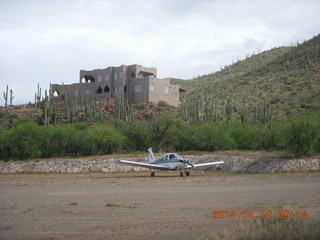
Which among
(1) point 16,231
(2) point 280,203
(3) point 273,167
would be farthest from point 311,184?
(1) point 16,231

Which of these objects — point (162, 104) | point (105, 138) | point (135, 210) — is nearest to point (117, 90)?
point (162, 104)

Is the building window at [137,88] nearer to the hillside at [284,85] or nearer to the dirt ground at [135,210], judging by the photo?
the hillside at [284,85]

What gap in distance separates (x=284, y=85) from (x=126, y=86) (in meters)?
29.3

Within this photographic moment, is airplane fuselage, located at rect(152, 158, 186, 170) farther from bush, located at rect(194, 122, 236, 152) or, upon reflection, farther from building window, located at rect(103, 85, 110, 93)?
building window, located at rect(103, 85, 110, 93)

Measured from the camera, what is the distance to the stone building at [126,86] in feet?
250

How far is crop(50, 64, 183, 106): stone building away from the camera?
2997 inches

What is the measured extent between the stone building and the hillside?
7.95m

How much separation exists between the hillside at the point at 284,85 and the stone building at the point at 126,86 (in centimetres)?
795

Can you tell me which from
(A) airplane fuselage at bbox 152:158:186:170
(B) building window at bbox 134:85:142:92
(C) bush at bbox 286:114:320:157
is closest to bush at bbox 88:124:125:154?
(A) airplane fuselage at bbox 152:158:186:170

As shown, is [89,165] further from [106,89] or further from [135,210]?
[106,89]

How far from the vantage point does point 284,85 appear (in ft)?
262

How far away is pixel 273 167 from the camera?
107 feet

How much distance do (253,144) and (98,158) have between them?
54.8 feet

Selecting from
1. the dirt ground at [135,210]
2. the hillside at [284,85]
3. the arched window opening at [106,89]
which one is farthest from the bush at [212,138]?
the arched window opening at [106,89]
